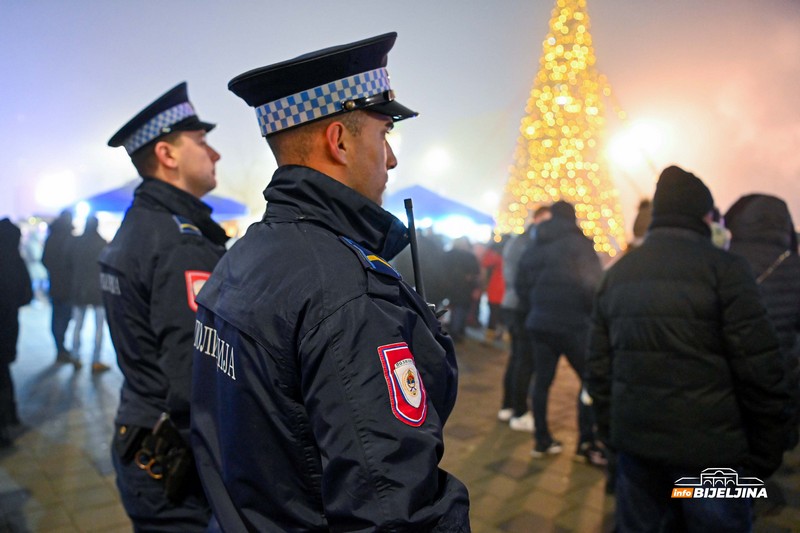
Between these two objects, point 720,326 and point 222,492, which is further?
point 720,326

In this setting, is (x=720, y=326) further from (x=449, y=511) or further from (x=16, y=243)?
(x=16, y=243)

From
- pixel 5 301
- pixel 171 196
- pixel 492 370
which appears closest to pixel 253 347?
pixel 171 196

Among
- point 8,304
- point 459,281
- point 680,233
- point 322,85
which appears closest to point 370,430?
point 322,85

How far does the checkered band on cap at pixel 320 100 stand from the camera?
131cm

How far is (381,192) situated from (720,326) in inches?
67.2

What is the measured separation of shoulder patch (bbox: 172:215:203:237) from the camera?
2404mm

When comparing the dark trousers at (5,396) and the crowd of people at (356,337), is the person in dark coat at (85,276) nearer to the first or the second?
the dark trousers at (5,396)

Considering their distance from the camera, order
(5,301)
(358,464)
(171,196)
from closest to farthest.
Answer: (358,464) → (171,196) → (5,301)

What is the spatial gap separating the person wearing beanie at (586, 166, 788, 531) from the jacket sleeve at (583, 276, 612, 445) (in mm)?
121

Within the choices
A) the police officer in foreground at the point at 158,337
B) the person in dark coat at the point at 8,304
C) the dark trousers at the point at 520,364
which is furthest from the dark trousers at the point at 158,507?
the dark trousers at the point at 520,364

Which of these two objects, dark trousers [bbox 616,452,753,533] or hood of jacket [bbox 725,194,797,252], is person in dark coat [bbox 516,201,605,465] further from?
dark trousers [bbox 616,452,753,533]

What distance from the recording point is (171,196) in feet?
8.31

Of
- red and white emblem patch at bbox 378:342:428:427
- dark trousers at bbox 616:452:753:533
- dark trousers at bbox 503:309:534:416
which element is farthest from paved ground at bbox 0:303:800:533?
red and white emblem patch at bbox 378:342:428:427

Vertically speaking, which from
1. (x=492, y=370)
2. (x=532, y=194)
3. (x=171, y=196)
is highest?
(x=171, y=196)
